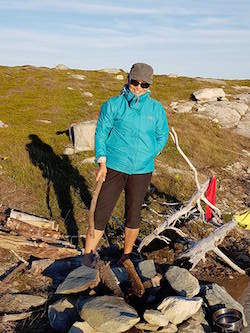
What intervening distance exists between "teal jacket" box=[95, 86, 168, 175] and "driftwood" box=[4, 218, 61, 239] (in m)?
2.82

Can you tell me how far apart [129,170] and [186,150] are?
519 inches

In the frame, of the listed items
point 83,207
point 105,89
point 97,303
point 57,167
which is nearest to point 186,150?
point 57,167

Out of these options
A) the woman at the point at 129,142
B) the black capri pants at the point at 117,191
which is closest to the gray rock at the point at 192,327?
the woman at the point at 129,142

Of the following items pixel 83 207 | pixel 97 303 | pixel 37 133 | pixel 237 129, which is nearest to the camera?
pixel 97 303

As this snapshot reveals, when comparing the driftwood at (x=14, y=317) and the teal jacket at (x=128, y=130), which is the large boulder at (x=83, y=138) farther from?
the driftwood at (x=14, y=317)

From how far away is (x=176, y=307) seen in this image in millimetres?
5613

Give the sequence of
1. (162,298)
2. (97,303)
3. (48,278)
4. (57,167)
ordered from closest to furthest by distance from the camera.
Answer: (97,303), (162,298), (48,278), (57,167)

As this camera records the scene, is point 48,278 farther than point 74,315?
Yes

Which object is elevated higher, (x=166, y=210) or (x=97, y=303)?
(x=97, y=303)

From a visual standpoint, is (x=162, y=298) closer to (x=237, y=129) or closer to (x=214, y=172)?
(x=214, y=172)

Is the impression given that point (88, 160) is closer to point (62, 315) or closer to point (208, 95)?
point (62, 315)

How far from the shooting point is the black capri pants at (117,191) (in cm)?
664

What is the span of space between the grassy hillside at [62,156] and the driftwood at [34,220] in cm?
38

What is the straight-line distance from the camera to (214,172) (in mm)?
16469
